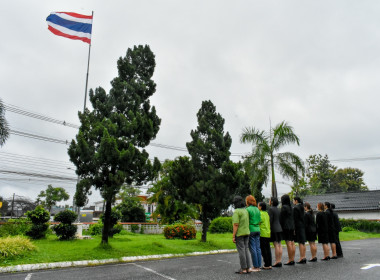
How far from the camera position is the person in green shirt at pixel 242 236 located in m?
6.72

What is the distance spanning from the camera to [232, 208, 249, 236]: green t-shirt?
22.4 feet

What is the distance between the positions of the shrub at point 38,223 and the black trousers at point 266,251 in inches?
456

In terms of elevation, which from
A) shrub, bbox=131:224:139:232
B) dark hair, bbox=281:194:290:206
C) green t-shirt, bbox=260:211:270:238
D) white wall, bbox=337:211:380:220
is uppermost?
dark hair, bbox=281:194:290:206

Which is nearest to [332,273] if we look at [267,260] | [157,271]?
[267,260]

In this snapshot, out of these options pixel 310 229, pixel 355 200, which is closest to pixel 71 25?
pixel 310 229

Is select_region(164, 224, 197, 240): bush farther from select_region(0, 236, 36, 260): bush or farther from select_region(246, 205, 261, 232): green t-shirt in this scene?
select_region(246, 205, 261, 232): green t-shirt

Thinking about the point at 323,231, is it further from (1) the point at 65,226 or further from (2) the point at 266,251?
→ (1) the point at 65,226

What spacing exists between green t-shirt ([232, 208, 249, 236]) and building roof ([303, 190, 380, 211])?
3376 cm

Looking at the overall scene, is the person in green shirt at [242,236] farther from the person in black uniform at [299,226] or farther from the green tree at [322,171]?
the green tree at [322,171]

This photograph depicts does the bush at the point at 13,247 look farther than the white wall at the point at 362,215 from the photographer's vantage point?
No

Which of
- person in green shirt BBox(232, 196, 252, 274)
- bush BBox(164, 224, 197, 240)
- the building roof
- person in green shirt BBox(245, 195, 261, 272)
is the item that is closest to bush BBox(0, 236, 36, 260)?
person in green shirt BBox(232, 196, 252, 274)

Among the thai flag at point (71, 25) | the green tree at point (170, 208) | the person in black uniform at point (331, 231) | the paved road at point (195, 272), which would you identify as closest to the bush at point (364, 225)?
the green tree at point (170, 208)

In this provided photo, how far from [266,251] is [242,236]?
3.38ft

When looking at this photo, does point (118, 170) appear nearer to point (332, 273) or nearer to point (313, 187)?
point (332, 273)
